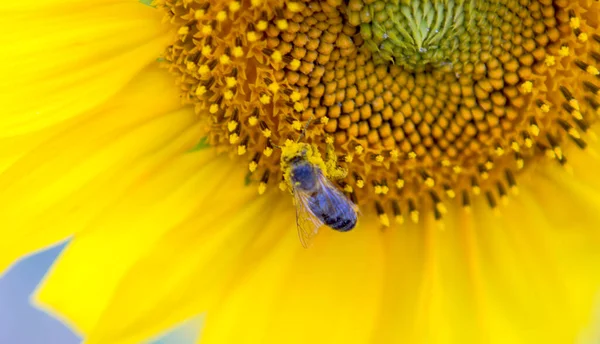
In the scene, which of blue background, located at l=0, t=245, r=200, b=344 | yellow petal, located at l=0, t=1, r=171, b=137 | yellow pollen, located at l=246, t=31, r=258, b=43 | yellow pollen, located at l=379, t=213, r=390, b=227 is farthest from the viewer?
blue background, located at l=0, t=245, r=200, b=344

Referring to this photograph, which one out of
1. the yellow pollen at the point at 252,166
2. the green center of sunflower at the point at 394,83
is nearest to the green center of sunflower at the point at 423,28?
the green center of sunflower at the point at 394,83

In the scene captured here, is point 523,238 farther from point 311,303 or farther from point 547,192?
point 311,303

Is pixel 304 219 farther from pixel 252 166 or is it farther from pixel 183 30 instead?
pixel 183 30

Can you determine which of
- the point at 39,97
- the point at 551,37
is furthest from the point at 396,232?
the point at 39,97

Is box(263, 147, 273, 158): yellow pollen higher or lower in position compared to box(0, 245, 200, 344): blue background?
higher

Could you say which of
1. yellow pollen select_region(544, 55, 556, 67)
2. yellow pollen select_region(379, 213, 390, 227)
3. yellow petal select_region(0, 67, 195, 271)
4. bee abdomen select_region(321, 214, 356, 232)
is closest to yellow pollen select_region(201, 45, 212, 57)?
yellow petal select_region(0, 67, 195, 271)

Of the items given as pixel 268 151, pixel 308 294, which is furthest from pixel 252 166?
pixel 308 294

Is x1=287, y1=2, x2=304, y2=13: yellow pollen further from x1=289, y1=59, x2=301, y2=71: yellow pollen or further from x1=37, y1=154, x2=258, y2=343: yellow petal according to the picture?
x1=37, y1=154, x2=258, y2=343: yellow petal

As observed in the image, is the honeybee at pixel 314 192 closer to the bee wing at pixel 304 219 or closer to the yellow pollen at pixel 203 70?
the bee wing at pixel 304 219
